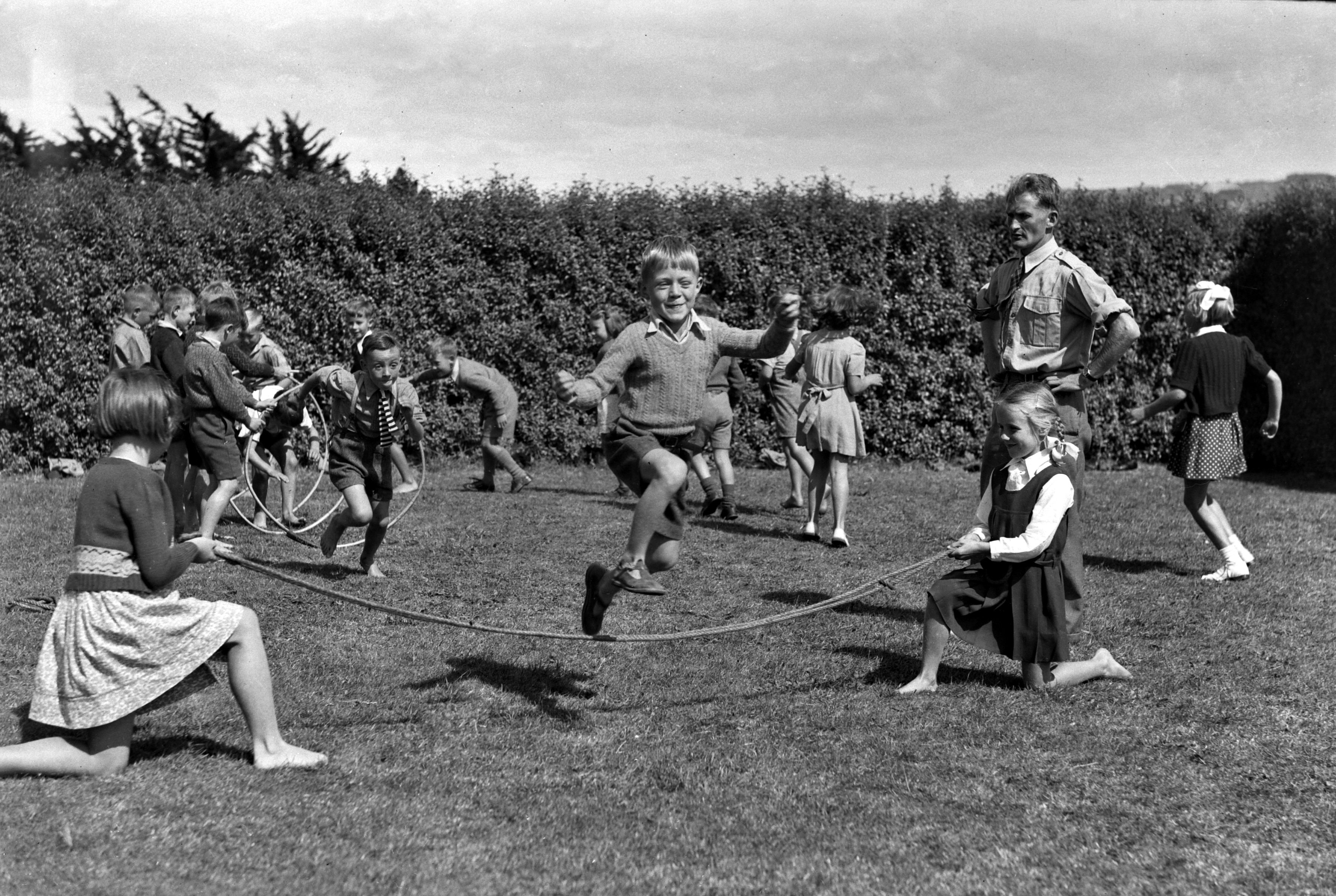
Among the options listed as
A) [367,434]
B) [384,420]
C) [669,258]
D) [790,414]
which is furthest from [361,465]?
[790,414]

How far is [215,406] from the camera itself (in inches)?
352

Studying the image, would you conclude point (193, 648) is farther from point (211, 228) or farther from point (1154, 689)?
point (211, 228)

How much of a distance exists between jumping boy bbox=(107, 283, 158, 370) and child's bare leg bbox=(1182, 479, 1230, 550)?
7922 mm

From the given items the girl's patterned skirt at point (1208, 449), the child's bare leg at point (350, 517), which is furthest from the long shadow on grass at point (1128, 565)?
the child's bare leg at point (350, 517)

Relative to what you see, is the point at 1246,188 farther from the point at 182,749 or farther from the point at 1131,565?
the point at 182,749

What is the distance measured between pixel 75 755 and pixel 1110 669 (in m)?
4.44

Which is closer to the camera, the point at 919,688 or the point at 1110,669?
the point at 919,688

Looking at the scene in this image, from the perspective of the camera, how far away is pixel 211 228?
1503 cm

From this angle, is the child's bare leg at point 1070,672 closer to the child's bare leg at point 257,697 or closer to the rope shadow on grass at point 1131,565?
the rope shadow on grass at point 1131,565

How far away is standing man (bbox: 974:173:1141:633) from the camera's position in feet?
20.9

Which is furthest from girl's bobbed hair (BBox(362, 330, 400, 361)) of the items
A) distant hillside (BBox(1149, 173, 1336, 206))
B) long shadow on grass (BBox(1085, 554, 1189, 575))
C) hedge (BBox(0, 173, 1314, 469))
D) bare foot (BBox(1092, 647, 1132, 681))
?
distant hillside (BBox(1149, 173, 1336, 206))

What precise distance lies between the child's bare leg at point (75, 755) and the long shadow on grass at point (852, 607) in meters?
3.82

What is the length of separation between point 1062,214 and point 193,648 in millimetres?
13327

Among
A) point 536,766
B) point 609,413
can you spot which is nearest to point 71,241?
point 609,413
